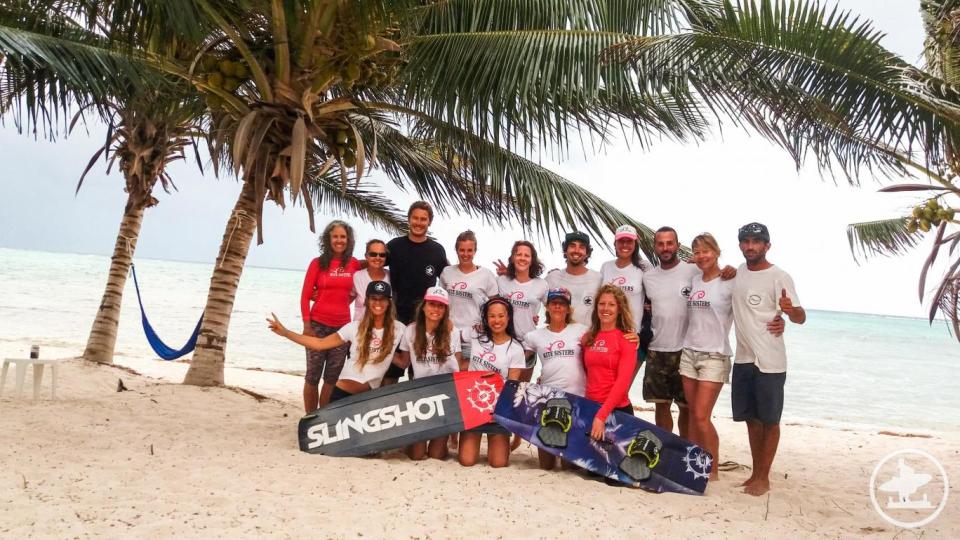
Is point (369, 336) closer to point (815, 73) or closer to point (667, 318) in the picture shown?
point (667, 318)

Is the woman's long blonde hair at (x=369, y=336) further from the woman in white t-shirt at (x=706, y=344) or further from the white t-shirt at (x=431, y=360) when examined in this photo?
the woman in white t-shirt at (x=706, y=344)

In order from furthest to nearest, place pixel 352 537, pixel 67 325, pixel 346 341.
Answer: pixel 67 325 < pixel 346 341 < pixel 352 537

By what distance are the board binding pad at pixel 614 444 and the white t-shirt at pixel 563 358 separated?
0.11 m

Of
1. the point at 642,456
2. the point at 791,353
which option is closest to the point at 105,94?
the point at 642,456

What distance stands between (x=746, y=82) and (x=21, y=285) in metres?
37.2

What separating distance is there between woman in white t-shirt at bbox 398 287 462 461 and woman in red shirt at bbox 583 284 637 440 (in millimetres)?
894

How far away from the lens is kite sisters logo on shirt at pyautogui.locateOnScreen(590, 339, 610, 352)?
4520mm

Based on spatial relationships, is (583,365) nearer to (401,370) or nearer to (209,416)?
(401,370)

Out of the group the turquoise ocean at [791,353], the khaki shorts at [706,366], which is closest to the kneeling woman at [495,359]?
the khaki shorts at [706,366]

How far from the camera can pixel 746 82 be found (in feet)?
13.8

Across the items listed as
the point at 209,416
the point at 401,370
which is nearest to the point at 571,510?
the point at 401,370

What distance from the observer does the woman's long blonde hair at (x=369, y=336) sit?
4781mm

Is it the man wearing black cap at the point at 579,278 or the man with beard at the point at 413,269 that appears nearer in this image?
the man wearing black cap at the point at 579,278

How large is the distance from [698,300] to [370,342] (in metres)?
2.15
